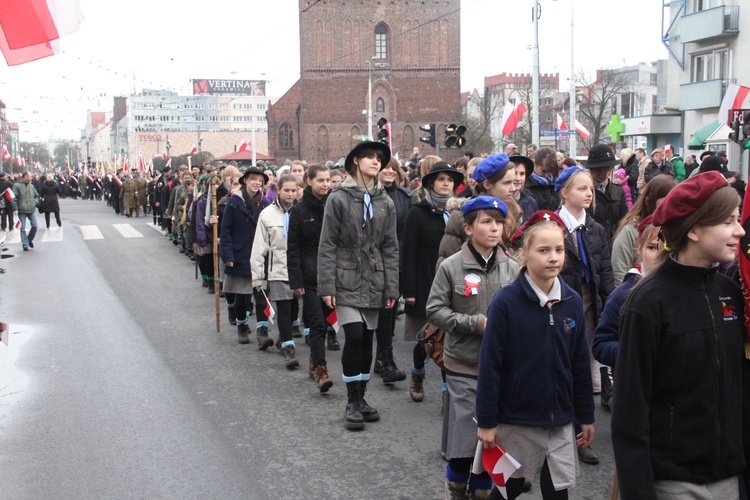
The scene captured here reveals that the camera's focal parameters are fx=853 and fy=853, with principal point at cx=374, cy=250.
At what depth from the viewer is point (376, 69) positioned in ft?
251

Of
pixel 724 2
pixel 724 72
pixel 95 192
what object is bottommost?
pixel 95 192

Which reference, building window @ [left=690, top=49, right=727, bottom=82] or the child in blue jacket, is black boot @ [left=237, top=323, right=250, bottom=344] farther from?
building window @ [left=690, top=49, right=727, bottom=82]

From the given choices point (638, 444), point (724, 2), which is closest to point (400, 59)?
point (724, 2)

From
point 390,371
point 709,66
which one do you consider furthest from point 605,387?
point 709,66

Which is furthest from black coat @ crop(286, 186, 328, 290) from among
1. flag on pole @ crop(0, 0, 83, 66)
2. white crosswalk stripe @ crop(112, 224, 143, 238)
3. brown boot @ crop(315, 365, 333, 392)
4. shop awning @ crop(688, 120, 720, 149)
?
shop awning @ crop(688, 120, 720, 149)

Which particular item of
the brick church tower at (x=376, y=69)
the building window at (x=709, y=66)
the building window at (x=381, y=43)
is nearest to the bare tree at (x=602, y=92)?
the brick church tower at (x=376, y=69)

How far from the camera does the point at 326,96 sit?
7675 cm

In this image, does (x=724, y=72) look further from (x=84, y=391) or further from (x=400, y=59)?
(x=400, y=59)

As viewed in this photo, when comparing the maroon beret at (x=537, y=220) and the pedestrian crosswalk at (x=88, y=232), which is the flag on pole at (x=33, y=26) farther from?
the pedestrian crosswalk at (x=88, y=232)

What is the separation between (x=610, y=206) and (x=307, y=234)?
2.94 m

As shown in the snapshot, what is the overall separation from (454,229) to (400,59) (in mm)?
72520

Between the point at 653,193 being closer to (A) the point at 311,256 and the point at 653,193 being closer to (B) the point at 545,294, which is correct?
(B) the point at 545,294

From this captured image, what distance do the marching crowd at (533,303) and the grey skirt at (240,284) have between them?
0.01 meters

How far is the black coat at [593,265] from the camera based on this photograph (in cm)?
651
